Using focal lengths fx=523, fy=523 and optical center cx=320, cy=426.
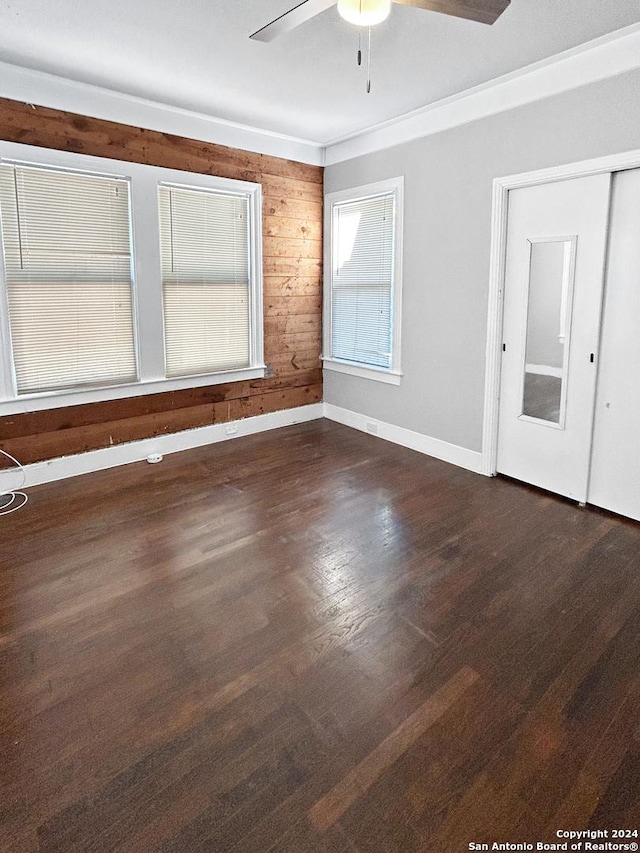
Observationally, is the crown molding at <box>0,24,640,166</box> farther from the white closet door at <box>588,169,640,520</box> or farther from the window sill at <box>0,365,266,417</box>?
the window sill at <box>0,365,266,417</box>

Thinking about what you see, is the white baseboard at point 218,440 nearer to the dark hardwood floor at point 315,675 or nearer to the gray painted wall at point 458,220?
the gray painted wall at point 458,220

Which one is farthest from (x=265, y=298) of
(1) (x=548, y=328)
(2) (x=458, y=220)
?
(1) (x=548, y=328)

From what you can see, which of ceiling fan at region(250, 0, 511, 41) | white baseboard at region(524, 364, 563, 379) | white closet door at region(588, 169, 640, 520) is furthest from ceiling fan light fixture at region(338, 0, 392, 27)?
white baseboard at region(524, 364, 563, 379)

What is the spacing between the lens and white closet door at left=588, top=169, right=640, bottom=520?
3.04m

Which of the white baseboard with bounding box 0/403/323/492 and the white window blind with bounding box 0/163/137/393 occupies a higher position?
the white window blind with bounding box 0/163/137/393

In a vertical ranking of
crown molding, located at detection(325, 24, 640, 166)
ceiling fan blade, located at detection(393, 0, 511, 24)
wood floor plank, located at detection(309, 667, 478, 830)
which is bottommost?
wood floor plank, located at detection(309, 667, 478, 830)

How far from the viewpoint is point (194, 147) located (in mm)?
4223

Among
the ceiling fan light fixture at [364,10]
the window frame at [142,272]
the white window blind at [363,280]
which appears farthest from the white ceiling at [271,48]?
the white window blind at [363,280]

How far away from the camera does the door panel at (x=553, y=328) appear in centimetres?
322

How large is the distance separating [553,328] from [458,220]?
1.14 meters

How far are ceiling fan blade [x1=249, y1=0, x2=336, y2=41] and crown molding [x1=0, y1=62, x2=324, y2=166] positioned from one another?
1793mm

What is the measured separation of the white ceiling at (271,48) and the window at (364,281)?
2.76 feet

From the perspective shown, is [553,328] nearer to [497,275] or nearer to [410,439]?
[497,275]

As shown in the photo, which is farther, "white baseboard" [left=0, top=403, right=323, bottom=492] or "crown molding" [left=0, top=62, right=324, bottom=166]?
"white baseboard" [left=0, top=403, right=323, bottom=492]
